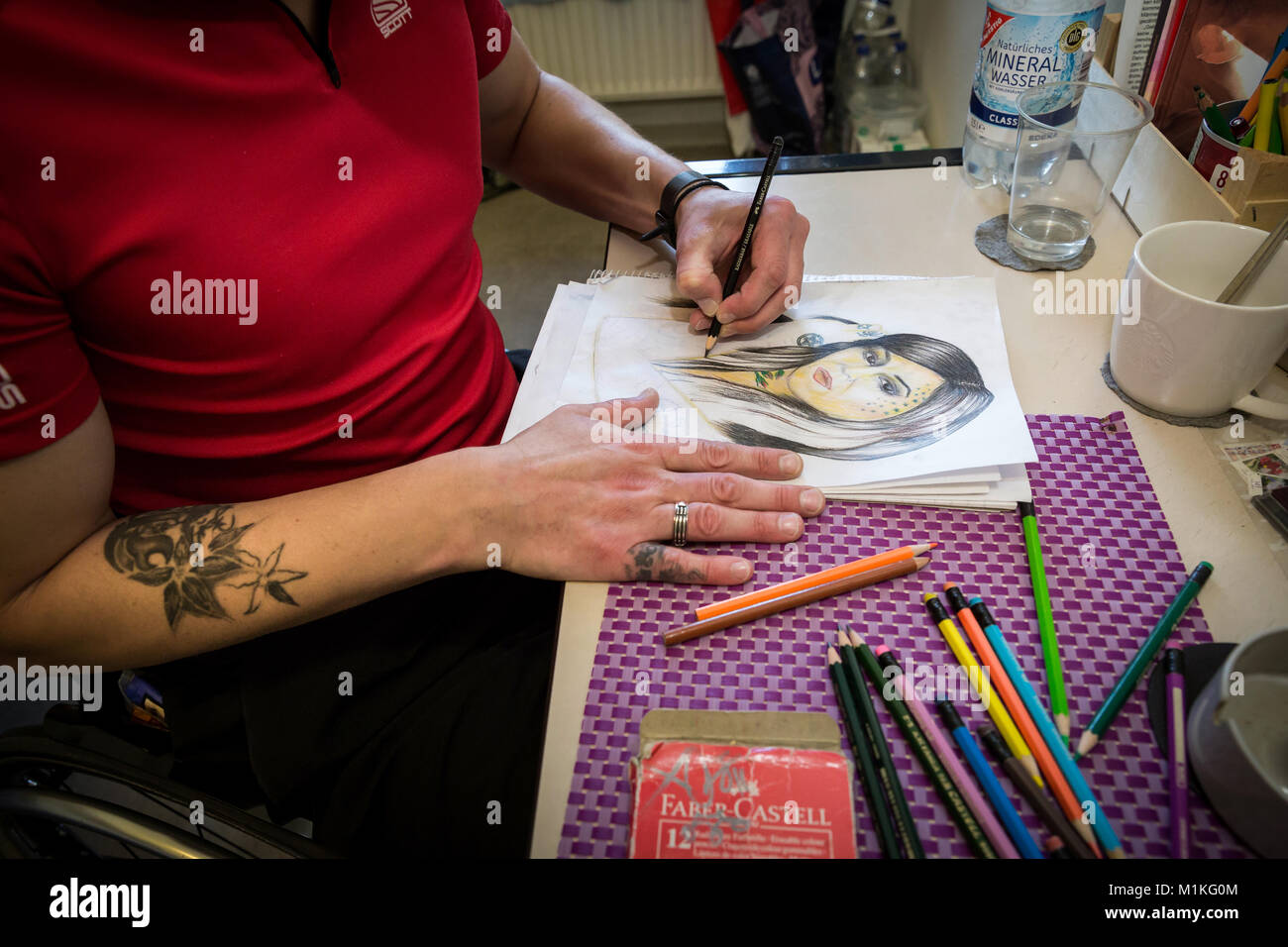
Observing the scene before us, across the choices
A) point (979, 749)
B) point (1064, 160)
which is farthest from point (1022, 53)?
point (979, 749)

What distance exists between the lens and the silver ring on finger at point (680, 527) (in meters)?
0.64

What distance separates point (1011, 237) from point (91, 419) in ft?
2.98

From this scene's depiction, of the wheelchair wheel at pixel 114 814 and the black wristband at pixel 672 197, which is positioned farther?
the black wristband at pixel 672 197

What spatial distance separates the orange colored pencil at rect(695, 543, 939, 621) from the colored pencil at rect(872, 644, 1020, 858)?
61mm

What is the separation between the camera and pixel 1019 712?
51cm

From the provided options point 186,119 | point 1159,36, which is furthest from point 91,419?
point 1159,36

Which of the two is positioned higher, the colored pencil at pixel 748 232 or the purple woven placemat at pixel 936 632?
the colored pencil at pixel 748 232

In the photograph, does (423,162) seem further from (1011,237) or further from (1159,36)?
(1159,36)

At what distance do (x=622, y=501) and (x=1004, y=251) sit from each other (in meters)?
0.56

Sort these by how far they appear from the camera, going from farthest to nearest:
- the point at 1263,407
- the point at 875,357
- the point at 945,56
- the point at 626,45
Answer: the point at 626,45 → the point at 945,56 → the point at 875,357 → the point at 1263,407

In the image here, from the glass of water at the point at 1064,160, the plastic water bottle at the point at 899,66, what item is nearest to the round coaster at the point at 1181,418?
the glass of water at the point at 1064,160

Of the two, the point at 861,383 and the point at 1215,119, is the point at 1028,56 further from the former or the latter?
the point at 861,383
